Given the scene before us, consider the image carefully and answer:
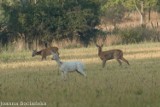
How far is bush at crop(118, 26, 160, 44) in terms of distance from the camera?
52156mm

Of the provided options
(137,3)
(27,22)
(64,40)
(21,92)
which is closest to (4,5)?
(27,22)

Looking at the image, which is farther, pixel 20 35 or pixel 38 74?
pixel 20 35

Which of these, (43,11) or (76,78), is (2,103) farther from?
(43,11)

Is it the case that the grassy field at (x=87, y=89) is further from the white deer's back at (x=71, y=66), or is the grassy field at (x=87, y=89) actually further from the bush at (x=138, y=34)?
the bush at (x=138, y=34)

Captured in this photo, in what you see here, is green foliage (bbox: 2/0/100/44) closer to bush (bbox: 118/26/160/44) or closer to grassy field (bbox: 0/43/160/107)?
bush (bbox: 118/26/160/44)

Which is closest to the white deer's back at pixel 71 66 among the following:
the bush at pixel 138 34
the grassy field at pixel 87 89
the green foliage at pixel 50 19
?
the grassy field at pixel 87 89

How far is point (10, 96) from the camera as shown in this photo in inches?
628

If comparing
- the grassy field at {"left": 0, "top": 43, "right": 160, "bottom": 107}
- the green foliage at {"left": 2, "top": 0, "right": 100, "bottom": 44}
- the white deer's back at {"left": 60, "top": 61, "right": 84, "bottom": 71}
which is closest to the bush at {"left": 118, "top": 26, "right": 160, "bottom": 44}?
the green foliage at {"left": 2, "top": 0, "right": 100, "bottom": 44}

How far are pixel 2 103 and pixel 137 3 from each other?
174 feet

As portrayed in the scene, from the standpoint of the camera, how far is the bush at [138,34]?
52.2 m

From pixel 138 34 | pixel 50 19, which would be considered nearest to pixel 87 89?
pixel 50 19

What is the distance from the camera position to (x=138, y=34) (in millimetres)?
52438

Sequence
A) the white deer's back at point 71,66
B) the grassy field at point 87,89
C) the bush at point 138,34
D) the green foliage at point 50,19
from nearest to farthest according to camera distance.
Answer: the grassy field at point 87,89 < the white deer's back at point 71,66 < the green foliage at point 50,19 < the bush at point 138,34

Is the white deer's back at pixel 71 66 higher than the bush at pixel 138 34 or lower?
higher
